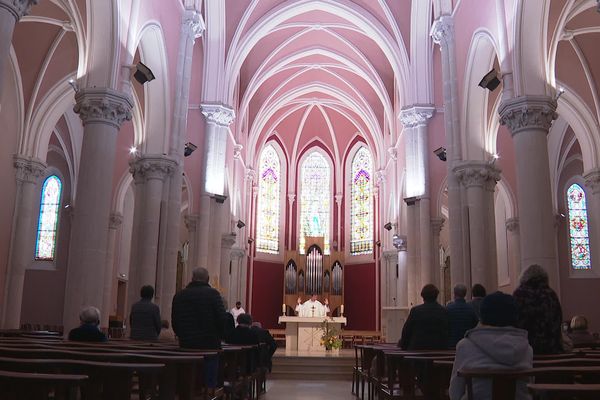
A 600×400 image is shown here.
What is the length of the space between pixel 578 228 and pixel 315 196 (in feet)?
49.2

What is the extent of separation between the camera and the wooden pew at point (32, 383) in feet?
10.3

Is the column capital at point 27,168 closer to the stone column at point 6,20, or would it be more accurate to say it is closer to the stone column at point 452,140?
the stone column at point 6,20

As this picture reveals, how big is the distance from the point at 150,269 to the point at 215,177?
6418 millimetres

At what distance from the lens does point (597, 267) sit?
75.7ft

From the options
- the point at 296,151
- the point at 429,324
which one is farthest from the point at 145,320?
the point at 296,151

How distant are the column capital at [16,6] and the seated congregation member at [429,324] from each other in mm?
5717

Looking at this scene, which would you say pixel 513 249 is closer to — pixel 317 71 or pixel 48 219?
pixel 317 71

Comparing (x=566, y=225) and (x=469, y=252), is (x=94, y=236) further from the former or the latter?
(x=566, y=225)

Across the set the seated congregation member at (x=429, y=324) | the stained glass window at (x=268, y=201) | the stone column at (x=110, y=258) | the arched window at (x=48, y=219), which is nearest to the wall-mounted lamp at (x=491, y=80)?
the seated congregation member at (x=429, y=324)

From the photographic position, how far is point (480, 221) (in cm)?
1366

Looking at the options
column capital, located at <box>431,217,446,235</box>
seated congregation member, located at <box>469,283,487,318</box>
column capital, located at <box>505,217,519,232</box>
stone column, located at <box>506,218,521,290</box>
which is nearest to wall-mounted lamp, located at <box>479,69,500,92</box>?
seated congregation member, located at <box>469,283,487,318</box>

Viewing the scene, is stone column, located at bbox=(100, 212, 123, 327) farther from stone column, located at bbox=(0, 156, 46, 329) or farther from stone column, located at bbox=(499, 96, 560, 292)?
stone column, located at bbox=(499, 96, 560, 292)

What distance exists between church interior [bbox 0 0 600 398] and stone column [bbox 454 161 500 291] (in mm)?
47

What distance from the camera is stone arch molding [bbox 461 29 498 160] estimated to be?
46.5 ft
